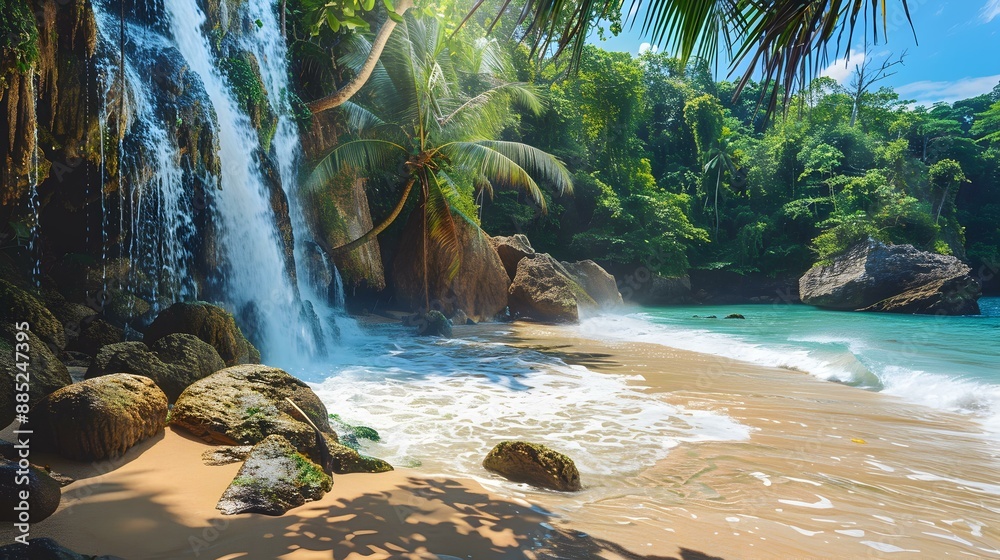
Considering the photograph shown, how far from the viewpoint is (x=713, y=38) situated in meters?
3.45

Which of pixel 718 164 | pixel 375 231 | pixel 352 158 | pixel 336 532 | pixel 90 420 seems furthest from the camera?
pixel 718 164

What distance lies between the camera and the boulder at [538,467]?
4562 millimetres

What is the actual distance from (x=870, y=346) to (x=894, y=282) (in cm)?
1486

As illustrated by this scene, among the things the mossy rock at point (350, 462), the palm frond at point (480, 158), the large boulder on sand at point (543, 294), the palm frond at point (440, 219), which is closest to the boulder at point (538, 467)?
the mossy rock at point (350, 462)

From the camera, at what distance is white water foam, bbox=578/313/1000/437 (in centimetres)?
812

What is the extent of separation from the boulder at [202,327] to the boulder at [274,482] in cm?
343

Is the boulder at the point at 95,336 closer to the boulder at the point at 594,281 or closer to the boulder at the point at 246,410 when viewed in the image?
the boulder at the point at 246,410

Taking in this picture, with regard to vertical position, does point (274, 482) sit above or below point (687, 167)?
below

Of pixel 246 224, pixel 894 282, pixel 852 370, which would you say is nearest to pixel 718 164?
pixel 894 282

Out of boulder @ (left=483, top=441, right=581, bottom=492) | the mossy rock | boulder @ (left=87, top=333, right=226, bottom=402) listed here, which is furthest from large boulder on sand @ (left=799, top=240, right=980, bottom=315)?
boulder @ (left=87, top=333, right=226, bottom=402)

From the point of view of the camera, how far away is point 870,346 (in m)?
15.1

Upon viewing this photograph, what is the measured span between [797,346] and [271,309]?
1177 cm

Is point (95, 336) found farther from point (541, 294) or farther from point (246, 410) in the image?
point (541, 294)

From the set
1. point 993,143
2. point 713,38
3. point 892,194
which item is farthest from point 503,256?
point 993,143
